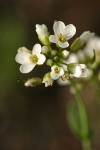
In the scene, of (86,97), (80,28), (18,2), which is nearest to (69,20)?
(80,28)

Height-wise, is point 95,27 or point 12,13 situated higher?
point 12,13

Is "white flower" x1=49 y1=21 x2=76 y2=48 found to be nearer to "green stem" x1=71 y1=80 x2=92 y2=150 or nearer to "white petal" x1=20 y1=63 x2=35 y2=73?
"white petal" x1=20 y1=63 x2=35 y2=73

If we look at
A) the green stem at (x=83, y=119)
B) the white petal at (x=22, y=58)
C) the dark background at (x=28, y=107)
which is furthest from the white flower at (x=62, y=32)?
the dark background at (x=28, y=107)

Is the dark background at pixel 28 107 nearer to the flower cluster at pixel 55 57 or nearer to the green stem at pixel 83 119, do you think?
the green stem at pixel 83 119

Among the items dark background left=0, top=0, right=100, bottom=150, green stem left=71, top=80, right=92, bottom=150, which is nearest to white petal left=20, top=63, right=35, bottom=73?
green stem left=71, top=80, right=92, bottom=150

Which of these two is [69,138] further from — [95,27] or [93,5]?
[93,5]

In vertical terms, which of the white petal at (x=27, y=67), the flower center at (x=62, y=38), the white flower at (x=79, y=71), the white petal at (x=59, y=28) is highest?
the white petal at (x=59, y=28)
